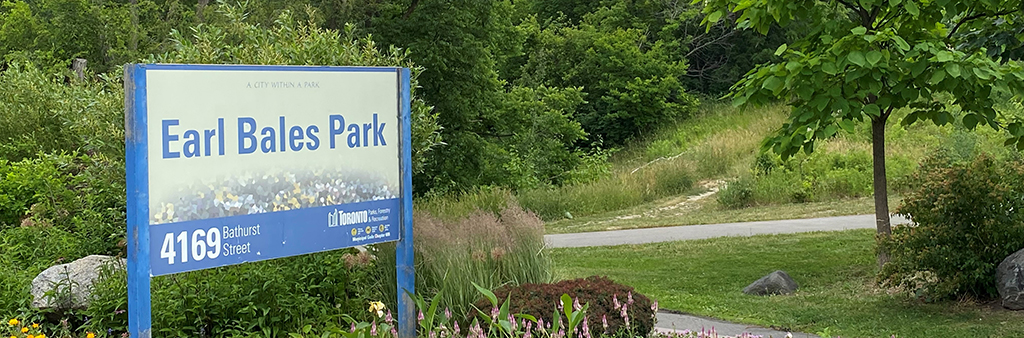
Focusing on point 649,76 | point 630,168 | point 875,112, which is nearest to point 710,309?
point 875,112

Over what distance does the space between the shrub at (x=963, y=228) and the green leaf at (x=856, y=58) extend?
161cm

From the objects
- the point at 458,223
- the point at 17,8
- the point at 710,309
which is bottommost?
the point at 710,309

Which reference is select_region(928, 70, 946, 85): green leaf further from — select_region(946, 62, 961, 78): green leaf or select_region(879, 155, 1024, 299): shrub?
select_region(879, 155, 1024, 299): shrub

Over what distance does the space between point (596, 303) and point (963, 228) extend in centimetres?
452

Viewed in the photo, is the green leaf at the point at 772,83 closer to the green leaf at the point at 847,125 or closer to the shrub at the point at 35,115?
the green leaf at the point at 847,125

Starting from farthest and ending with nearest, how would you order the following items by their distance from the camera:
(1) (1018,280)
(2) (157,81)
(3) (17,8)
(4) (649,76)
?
(4) (649,76) → (3) (17,8) → (1) (1018,280) → (2) (157,81)

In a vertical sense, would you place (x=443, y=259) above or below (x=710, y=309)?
above

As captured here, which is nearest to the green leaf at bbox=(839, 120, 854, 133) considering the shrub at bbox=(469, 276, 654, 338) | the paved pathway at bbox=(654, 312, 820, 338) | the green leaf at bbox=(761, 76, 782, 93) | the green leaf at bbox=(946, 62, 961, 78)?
the green leaf at bbox=(761, 76, 782, 93)


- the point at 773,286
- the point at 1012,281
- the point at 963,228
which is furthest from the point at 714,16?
the point at 1012,281

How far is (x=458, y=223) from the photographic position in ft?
22.9

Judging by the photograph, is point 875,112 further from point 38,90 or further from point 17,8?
point 17,8

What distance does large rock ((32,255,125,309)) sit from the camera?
267 inches

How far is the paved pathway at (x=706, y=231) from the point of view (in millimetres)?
15891

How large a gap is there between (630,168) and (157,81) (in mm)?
25944
